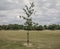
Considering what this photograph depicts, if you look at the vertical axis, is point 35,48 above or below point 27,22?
below

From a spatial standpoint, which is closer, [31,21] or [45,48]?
[45,48]

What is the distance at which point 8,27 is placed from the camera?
8388 cm

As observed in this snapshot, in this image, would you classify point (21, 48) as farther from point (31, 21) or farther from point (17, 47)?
point (31, 21)

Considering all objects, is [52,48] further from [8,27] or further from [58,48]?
[8,27]

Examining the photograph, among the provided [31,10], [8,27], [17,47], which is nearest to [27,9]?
[31,10]

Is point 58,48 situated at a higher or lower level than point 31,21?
lower

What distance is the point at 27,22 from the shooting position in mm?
29484

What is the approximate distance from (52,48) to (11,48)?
5.41 meters

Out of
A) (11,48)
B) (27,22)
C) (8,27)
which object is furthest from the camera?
(8,27)

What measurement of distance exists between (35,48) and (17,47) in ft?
7.98

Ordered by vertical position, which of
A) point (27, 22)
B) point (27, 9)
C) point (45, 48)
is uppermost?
point (27, 9)

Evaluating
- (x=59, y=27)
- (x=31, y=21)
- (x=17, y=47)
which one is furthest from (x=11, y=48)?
(x=59, y=27)

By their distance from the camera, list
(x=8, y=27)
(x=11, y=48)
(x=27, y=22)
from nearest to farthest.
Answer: (x=11, y=48) < (x=27, y=22) < (x=8, y=27)

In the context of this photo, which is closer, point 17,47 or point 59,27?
point 17,47
